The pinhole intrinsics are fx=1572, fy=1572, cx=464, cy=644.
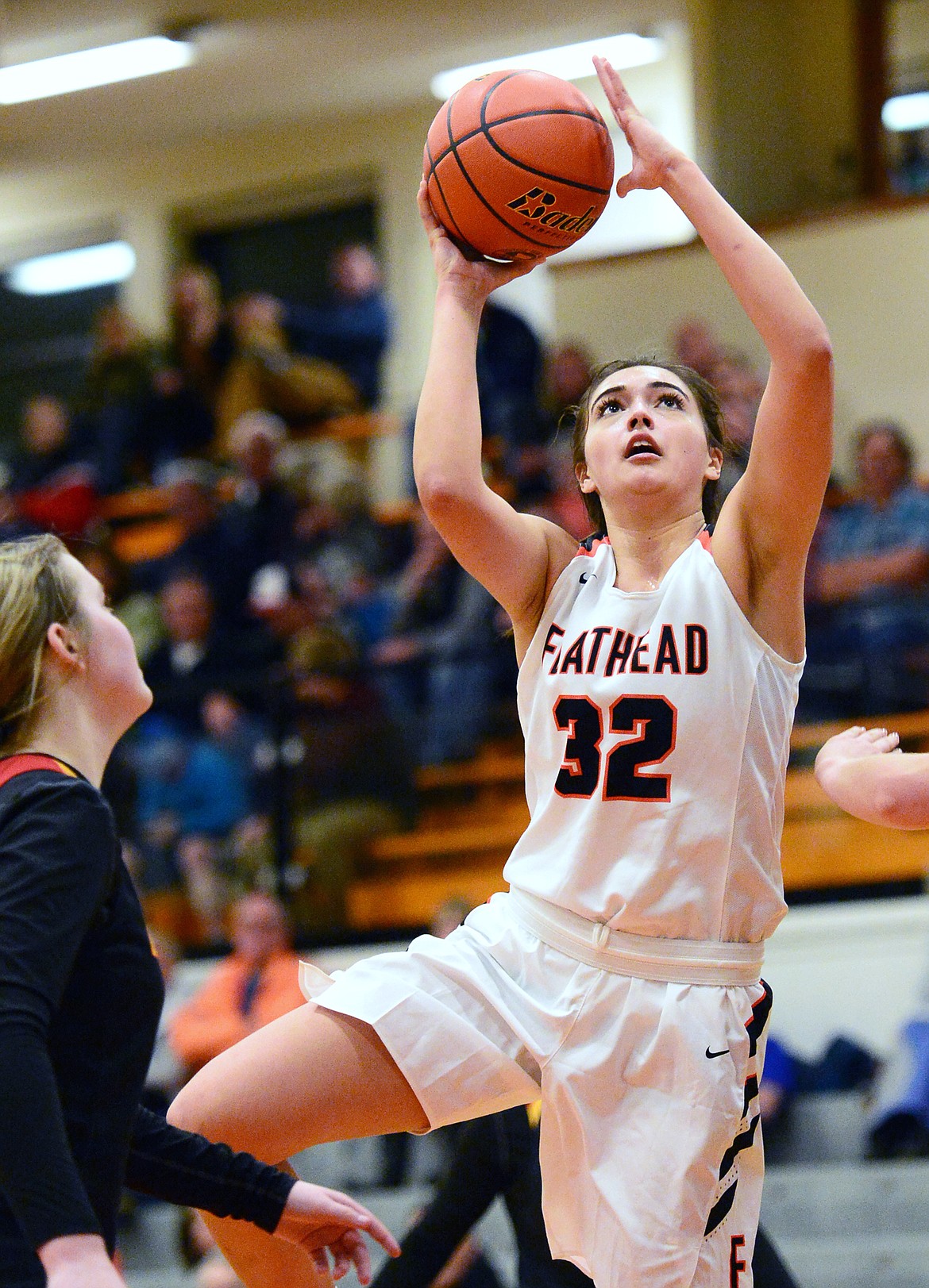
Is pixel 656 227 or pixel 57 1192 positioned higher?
pixel 656 227

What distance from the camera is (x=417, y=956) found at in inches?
109

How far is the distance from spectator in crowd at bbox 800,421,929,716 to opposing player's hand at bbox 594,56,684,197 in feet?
13.3

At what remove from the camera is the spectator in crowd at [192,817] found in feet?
23.6

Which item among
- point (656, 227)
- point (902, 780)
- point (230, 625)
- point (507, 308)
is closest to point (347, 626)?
point (230, 625)

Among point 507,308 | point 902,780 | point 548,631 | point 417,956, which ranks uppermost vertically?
point 507,308

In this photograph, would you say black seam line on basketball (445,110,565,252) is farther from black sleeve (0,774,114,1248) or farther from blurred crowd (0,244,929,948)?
blurred crowd (0,244,929,948)

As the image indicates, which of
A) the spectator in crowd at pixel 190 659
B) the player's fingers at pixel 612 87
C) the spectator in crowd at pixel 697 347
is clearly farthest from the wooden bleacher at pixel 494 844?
the player's fingers at pixel 612 87

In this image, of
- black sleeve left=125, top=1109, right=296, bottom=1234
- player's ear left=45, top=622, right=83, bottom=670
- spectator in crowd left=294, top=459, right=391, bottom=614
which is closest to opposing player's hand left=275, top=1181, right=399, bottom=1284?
black sleeve left=125, top=1109, right=296, bottom=1234

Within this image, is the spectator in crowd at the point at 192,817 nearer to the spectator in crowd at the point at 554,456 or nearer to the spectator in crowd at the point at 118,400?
the spectator in crowd at the point at 554,456

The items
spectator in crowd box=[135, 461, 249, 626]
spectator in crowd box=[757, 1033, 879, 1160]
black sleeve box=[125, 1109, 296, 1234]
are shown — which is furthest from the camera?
spectator in crowd box=[135, 461, 249, 626]

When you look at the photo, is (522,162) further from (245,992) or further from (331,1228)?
(245,992)

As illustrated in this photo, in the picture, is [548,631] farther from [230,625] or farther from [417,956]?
[230,625]

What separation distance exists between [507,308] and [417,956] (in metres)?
6.63

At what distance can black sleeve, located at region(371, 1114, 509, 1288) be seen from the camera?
12.0 feet
